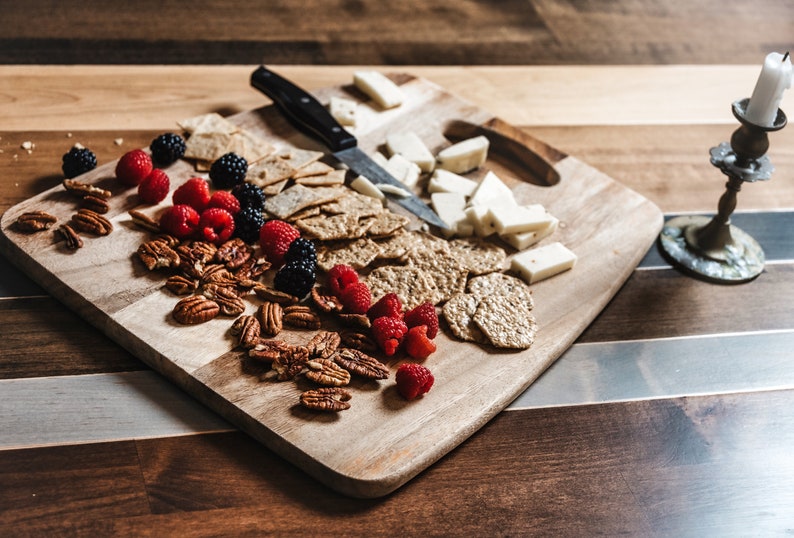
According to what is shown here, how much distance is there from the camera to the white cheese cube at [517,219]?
1.77 metres

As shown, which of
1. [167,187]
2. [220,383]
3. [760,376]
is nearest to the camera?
[220,383]

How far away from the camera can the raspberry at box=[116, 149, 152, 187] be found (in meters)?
1.77

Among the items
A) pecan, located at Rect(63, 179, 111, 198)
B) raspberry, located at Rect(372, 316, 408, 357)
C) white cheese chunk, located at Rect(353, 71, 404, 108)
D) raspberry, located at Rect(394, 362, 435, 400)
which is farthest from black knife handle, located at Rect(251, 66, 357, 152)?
raspberry, located at Rect(394, 362, 435, 400)

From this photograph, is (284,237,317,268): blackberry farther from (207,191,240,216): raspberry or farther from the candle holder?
the candle holder

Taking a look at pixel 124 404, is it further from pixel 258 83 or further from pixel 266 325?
pixel 258 83

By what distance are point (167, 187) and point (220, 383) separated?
0.54 m

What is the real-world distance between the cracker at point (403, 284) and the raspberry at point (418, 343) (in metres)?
0.11

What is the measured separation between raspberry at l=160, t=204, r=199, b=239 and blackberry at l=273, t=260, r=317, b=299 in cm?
22

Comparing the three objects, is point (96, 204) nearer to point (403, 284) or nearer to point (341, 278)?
point (341, 278)

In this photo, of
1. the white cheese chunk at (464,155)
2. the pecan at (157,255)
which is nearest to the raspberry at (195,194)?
the pecan at (157,255)

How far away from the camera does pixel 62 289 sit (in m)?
1.55

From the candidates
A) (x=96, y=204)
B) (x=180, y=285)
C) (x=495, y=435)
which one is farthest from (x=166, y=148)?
(x=495, y=435)

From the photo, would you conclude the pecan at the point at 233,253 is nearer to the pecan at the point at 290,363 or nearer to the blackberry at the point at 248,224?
the blackberry at the point at 248,224

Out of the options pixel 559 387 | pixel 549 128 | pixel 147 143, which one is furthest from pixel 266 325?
pixel 549 128
